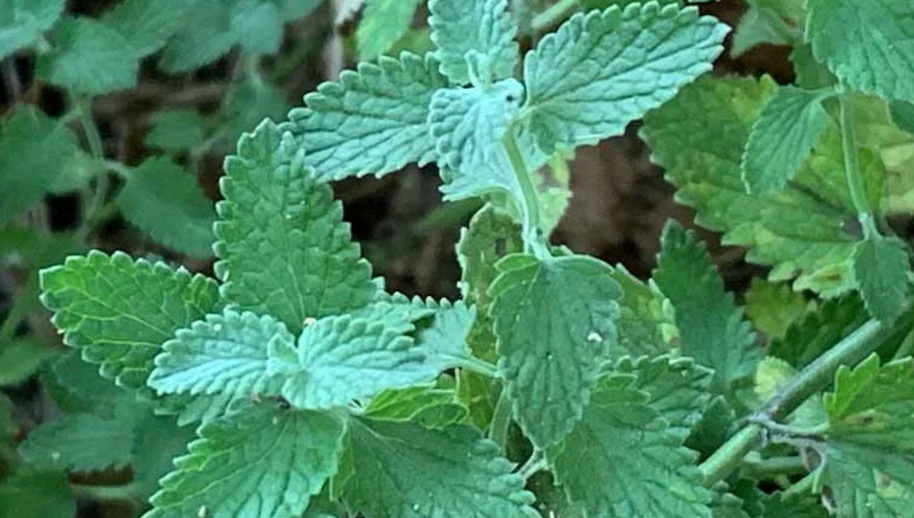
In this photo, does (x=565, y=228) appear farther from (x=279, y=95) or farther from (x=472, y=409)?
(x=472, y=409)

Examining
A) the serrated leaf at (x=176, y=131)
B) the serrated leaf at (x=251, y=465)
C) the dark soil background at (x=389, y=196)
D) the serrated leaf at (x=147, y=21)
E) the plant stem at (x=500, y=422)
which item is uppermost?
the serrated leaf at (x=147, y=21)

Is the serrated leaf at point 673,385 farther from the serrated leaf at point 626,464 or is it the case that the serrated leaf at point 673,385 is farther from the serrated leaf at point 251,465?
the serrated leaf at point 251,465

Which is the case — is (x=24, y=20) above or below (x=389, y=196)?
above

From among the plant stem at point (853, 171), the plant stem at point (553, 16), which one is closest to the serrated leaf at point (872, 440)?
the plant stem at point (853, 171)

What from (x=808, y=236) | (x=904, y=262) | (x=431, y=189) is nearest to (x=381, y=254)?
(x=431, y=189)

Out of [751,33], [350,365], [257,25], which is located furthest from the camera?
[257,25]

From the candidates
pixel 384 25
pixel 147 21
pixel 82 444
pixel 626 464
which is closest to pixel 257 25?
pixel 147 21

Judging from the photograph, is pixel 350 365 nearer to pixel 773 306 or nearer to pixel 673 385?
pixel 673 385

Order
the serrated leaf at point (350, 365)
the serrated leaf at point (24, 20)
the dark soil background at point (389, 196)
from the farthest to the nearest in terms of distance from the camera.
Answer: the dark soil background at point (389, 196)
the serrated leaf at point (24, 20)
the serrated leaf at point (350, 365)

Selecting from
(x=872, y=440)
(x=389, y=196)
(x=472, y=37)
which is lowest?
(x=389, y=196)
